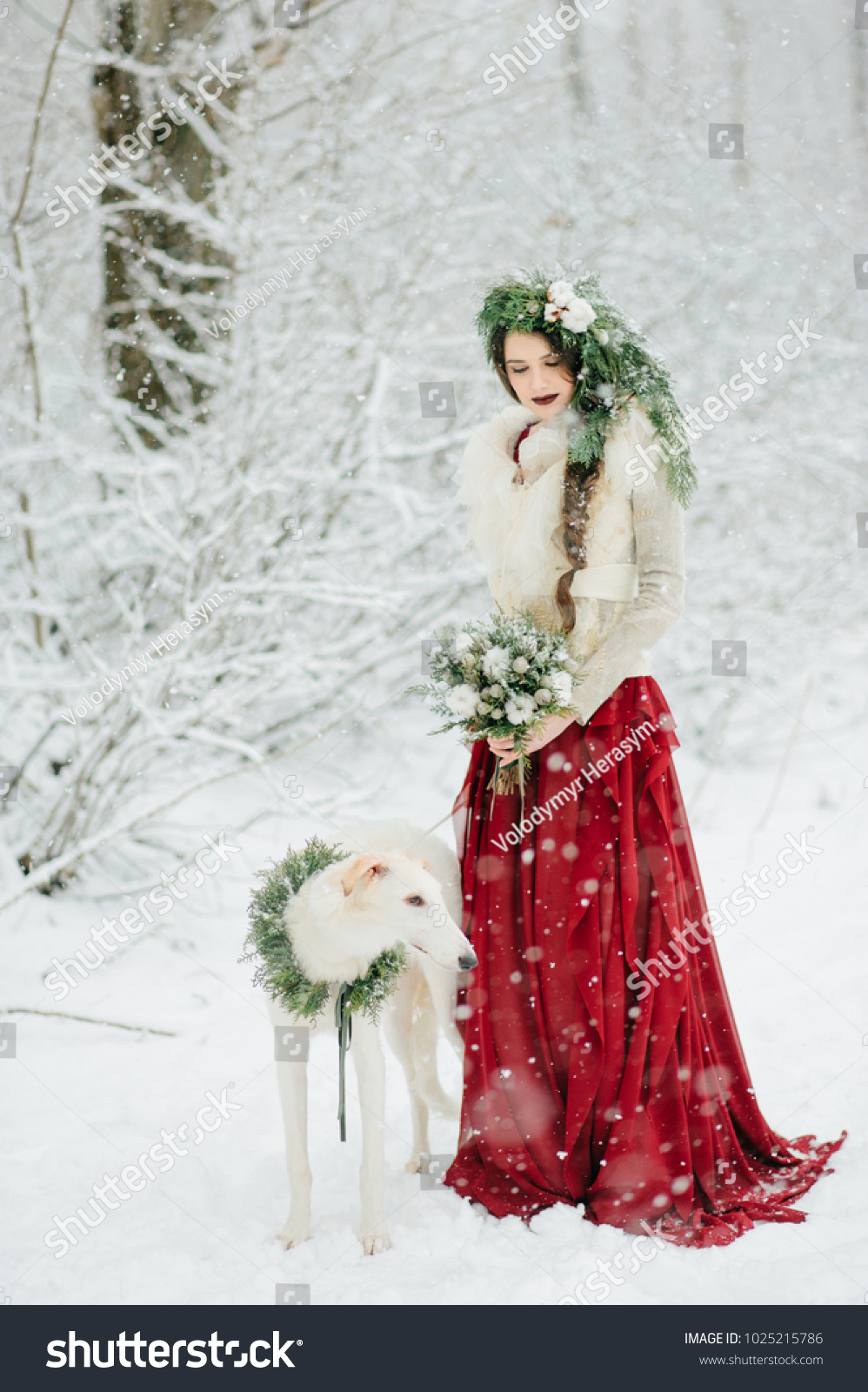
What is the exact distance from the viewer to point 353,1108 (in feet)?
11.8

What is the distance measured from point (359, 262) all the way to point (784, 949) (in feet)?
14.9

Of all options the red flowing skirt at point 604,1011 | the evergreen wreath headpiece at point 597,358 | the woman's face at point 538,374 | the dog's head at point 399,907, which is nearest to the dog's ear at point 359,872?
A: the dog's head at point 399,907

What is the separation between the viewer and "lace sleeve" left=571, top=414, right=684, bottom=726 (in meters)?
2.64

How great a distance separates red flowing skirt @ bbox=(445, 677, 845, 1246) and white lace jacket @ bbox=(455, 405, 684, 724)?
18cm

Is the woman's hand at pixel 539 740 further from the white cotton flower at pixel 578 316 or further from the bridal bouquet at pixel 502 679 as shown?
the white cotton flower at pixel 578 316

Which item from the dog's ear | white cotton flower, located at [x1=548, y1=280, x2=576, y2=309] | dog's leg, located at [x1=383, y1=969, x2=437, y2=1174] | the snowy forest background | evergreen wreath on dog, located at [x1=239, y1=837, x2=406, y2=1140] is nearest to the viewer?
the dog's ear

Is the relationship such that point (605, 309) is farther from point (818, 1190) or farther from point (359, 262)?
point (359, 262)

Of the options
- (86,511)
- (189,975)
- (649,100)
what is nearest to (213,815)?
(189,975)

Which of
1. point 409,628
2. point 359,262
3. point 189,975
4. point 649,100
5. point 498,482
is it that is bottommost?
point 189,975

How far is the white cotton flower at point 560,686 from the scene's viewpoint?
2.52 meters

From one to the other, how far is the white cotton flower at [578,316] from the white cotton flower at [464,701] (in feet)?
3.28

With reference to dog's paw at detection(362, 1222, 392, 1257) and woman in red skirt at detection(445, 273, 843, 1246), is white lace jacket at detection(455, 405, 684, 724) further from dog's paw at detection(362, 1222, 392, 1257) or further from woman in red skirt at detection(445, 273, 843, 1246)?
dog's paw at detection(362, 1222, 392, 1257)

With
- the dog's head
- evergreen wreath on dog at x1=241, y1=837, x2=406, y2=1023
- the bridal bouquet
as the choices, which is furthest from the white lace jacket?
evergreen wreath on dog at x1=241, y1=837, x2=406, y2=1023

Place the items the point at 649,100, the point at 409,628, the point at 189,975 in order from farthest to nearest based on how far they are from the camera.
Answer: the point at 649,100, the point at 409,628, the point at 189,975
